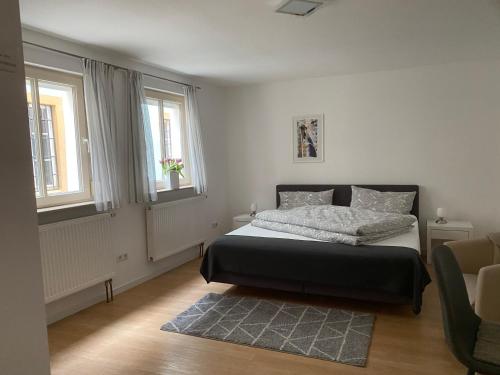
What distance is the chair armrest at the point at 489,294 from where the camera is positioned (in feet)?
7.57

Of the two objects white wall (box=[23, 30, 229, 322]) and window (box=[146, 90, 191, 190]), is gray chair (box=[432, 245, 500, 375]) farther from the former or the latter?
window (box=[146, 90, 191, 190])

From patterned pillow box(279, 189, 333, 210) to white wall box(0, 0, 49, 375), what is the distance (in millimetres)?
3741

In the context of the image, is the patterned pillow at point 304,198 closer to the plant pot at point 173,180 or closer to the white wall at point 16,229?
the plant pot at point 173,180

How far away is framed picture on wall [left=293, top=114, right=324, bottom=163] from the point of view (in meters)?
5.34

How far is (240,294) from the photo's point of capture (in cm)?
374

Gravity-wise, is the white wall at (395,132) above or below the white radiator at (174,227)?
above

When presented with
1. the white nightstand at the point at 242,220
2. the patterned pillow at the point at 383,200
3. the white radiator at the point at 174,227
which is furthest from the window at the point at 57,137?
the patterned pillow at the point at 383,200

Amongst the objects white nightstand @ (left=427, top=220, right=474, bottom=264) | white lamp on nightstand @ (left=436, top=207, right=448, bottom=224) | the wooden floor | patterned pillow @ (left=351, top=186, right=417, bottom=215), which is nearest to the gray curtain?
the wooden floor

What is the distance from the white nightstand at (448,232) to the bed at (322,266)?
2.10 ft

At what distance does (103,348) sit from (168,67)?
10.1 feet

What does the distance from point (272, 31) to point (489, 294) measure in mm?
2505

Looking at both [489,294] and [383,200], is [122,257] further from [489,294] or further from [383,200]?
[489,294]

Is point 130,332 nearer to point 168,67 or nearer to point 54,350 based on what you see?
point 54,350

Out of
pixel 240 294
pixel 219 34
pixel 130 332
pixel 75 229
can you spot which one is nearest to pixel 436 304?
pixel 240 294
